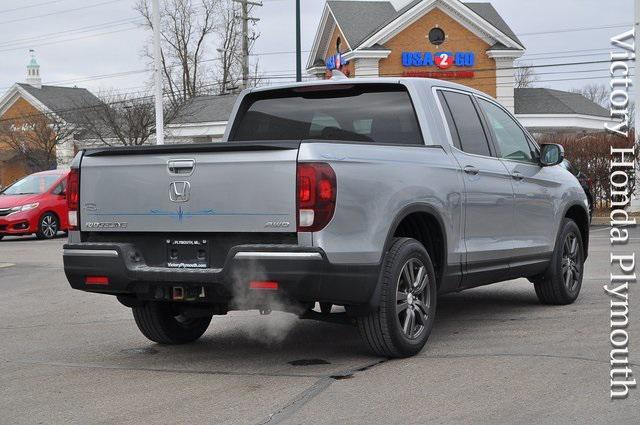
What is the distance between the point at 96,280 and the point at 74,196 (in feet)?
2.23

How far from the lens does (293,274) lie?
19.2ft

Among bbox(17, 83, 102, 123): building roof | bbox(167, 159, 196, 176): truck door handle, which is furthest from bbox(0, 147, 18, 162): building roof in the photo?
bbox(167, 159, 196, 176): truck door handle

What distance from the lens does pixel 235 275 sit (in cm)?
598

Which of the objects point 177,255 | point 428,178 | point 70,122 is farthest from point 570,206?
point 70,122

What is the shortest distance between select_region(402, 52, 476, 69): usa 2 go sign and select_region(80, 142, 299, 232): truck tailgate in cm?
4369

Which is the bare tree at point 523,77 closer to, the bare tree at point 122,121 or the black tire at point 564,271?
the bare tree at point 122,121

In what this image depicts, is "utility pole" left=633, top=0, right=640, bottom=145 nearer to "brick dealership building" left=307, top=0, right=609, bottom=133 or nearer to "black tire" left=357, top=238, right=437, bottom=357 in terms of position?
"black tire" left=357, top=238, right=437, bottom=357

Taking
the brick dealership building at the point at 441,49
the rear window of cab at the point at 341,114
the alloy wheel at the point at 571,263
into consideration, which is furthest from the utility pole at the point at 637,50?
the brick dealership building at the point at 441,49

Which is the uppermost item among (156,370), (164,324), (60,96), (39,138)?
(60,96)

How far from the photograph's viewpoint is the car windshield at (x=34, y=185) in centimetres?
2284

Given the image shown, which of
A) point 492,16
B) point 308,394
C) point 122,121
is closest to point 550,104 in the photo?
point 492,16

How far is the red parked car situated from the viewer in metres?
21.8

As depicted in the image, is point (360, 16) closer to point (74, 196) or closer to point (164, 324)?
point (164, 324)

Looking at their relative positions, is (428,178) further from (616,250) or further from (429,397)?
(616,250)
